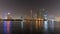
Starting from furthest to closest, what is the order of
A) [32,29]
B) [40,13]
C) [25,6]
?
1. [32,29]
2. [25,6]
3. [40,13]

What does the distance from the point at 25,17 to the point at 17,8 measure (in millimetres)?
452

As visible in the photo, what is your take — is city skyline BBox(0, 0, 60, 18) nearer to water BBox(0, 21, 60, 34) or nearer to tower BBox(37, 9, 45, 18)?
tower BBox(37, 9, 45, 18)

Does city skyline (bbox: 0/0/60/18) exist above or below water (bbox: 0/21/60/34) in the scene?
above

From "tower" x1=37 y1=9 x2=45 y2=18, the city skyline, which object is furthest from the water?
the city skyline

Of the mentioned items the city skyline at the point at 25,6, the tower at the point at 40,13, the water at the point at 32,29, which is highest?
the city skyline at the point at 25,6

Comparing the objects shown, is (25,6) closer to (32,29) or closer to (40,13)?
(40,13)

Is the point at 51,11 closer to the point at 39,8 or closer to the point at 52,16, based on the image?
the point at 52,16

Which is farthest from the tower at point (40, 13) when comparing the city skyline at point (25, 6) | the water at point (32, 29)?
the water at point (32, 29)

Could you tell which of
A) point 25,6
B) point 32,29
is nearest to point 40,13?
point 25,6

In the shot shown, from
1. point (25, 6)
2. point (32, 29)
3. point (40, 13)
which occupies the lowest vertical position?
point (32, 29)

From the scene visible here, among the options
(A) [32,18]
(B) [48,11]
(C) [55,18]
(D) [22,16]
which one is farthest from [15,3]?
(C) [55,18]

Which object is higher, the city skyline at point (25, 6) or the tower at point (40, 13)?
the city skyline at point (25, 6)

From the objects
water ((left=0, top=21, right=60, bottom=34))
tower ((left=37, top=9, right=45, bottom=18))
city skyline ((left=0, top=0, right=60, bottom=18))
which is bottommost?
water ((left=0, top=21, right=60, bottom=34))

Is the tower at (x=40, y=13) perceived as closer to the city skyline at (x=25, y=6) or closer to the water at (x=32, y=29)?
the city skyline at (x=25, y=6)
